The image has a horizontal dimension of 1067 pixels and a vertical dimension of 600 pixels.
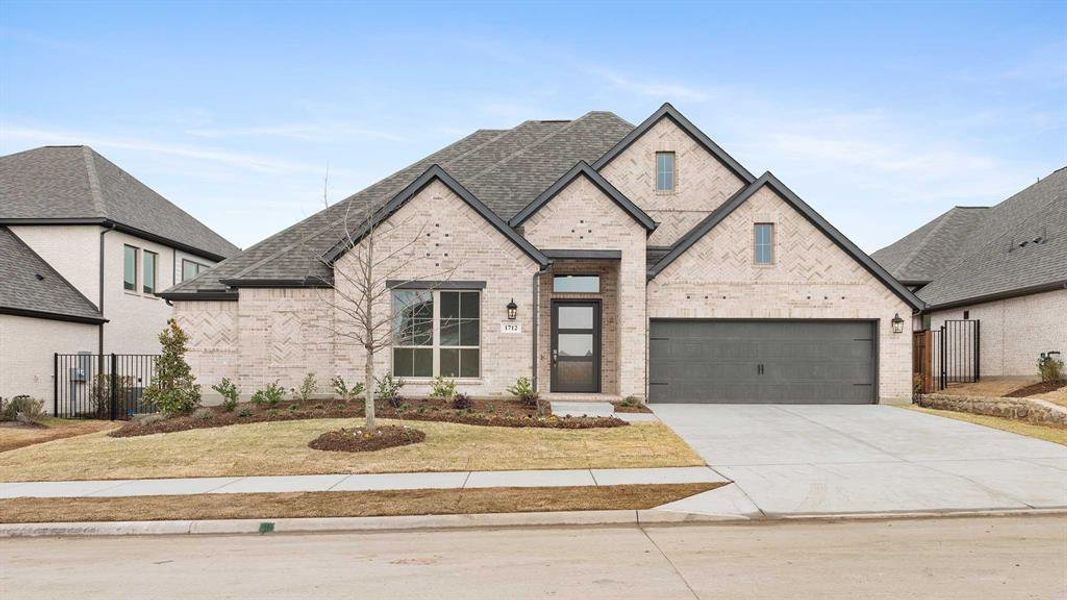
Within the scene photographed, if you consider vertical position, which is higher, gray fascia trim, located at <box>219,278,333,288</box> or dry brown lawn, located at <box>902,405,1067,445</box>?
gray fascia trim, located at <box>219,278,333,288</box>

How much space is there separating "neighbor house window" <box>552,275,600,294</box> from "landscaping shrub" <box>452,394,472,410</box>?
15.5 feet

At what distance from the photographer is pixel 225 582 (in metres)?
6.20

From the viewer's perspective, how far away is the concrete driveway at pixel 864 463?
28.5 ft

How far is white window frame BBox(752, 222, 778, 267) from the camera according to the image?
63.6 ft

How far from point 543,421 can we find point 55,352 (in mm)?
16486

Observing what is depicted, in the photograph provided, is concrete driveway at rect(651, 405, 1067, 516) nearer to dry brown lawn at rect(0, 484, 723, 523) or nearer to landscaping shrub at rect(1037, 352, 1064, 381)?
dry brown lawn at rect(0, 484, 723, 523)

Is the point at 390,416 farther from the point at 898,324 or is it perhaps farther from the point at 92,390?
the point at 898,324

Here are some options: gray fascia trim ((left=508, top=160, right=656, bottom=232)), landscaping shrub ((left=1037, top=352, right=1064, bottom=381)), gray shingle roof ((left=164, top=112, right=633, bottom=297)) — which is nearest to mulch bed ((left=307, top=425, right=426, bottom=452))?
gray shingle roof ((left=164, top=112, right=633, bottom=297))

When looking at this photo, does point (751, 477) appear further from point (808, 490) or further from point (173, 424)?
point (173, 424)

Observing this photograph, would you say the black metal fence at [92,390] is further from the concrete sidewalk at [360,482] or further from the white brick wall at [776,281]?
the white brick wall at [776,281]

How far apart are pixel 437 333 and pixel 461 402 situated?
242 cm

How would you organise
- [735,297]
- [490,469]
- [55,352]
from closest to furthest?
[490,469] → [735,297] → [55,352]

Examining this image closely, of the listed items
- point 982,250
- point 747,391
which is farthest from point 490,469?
point 982,250

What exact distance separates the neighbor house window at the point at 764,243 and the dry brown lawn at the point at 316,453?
6979mm
